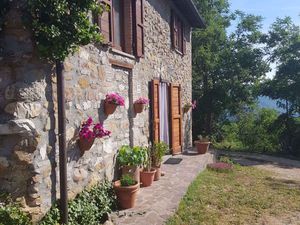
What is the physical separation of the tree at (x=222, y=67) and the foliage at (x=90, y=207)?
13445 mm

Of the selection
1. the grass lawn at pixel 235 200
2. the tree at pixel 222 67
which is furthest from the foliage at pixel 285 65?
the grass lawn at pixel 235 200

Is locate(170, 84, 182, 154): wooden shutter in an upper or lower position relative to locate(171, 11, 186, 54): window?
lower

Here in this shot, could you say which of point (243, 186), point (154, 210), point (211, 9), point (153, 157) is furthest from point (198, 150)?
point (211, 9)

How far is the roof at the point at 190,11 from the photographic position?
11.1m

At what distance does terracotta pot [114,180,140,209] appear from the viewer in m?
5.59

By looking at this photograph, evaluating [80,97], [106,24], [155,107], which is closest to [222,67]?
[155,107]

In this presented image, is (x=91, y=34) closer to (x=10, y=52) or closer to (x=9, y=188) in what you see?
(x=10, y=52)

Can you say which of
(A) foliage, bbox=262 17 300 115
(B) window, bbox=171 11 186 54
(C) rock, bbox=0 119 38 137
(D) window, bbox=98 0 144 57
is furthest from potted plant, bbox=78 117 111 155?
(A) foliage, bbox=262 17 300 115

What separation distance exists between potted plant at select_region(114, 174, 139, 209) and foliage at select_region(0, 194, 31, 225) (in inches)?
78.3

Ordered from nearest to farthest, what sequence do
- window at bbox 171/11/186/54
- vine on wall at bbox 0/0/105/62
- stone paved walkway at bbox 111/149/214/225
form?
vine on wall at bbox 0/0/105/62 → stone paved walkway at bbox 111/149/214/225 → window at bbox 171/11/186/54

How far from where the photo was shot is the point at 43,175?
4.13 meters

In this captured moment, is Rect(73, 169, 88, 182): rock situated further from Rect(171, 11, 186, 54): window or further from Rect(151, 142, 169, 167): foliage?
Rect(171, 11, 186, 54): window

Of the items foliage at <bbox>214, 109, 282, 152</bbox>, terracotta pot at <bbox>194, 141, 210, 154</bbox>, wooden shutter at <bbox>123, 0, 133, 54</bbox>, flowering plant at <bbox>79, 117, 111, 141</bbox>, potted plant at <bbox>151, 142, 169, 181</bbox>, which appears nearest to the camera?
flowering plant at <bbox>79, 117, 111, 141</bbox>

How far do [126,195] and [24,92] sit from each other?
250cm
